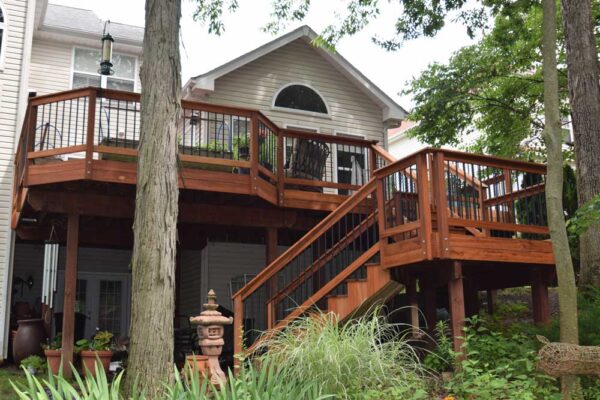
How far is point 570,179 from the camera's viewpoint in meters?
12.3

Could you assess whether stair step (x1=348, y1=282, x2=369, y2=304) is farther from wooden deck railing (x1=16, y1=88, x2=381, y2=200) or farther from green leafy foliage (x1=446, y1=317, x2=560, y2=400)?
wooden deck railing (x1=16, y1=88, x2=381, y2=200)

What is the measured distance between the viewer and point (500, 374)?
604cm

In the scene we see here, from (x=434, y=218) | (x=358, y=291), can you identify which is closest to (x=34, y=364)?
(x=358, y=291)

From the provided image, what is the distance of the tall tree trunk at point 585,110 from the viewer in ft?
29.3

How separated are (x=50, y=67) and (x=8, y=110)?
263 cm

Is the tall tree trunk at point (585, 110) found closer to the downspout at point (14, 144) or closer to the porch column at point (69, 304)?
the porch column at point (69, 304)

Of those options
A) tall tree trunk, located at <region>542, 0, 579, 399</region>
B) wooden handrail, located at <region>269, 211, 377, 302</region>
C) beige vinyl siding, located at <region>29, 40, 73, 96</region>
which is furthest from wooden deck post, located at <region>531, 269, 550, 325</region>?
beige vinyl siding, located at <region>29, 40, 73, 96</region>

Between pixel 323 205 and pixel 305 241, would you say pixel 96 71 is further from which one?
pixel 305 241

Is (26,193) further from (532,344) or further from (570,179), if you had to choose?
(570,179)

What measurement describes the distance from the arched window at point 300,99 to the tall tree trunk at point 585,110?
655cm

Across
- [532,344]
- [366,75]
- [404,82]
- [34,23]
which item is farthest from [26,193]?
[404,82]

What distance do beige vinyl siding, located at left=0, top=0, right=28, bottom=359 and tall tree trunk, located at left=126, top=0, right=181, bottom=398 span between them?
6.41 metres

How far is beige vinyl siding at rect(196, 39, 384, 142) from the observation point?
14.4 metres

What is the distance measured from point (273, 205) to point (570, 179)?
6.03 metres
